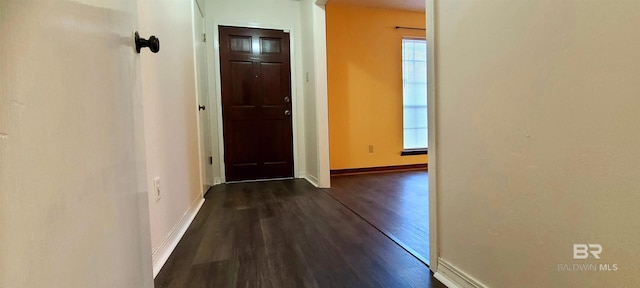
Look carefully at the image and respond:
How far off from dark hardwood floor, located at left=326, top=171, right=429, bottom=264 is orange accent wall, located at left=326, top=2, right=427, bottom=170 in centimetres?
39

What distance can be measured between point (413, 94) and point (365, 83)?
0.76 meters

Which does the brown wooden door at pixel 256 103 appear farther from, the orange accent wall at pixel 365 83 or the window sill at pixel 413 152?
the window sill at pixel 413 152

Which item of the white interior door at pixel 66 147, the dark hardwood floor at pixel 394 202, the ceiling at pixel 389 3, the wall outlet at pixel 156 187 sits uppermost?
the ceiling at pixel 389 3

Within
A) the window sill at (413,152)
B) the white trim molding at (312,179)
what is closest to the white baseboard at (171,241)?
the white trim molding at (312,179)

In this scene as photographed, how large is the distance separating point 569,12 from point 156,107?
5.45 ft

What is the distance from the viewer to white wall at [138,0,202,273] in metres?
1.42

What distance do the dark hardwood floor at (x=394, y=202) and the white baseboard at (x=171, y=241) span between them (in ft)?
4.01

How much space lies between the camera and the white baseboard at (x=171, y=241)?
4.57ft

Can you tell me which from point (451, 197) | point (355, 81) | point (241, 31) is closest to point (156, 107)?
point (451, 197)

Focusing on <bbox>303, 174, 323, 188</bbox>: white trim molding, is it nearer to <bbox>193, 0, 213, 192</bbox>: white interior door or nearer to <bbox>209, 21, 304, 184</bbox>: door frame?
<bbox>209, 21, 304, 184</bbox>: door frame

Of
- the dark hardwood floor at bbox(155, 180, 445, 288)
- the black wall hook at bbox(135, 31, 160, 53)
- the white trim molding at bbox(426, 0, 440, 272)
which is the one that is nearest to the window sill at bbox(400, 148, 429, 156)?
the dark hardwood floor at bbox(155, 180, 445, 288)

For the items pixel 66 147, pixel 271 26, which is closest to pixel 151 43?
pixel 66 147

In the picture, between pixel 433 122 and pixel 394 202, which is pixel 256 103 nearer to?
pixel 394 202

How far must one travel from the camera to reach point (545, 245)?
32.2 inches
